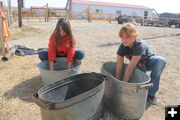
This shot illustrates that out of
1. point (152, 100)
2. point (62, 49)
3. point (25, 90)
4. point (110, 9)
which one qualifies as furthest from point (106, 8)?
point (152, 100)

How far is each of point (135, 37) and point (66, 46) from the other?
3.77ft

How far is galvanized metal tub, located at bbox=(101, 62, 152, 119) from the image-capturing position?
2135 mm

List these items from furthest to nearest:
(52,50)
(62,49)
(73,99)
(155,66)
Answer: (62,49) → (52,50) → (155,66) → (73,99)

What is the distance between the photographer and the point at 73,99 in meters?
1.78

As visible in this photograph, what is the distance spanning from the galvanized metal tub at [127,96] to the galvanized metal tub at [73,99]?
0.59 ft

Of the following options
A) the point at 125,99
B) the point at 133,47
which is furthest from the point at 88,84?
the point at 133,47

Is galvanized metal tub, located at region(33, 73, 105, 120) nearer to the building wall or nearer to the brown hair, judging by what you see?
the brown hair

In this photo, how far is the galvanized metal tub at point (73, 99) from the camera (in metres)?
1.78

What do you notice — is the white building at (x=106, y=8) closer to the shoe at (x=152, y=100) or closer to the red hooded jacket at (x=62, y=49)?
the red hooded jacket at (x=62, y=49)

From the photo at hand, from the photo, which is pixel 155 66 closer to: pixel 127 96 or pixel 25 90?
pixel 127 96

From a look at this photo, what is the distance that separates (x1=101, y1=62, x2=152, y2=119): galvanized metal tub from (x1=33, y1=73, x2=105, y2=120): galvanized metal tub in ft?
0.59

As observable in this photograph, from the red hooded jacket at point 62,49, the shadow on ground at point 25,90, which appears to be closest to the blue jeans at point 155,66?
the red hooded jacket at point 62,49

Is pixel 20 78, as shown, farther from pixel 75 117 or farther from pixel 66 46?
pixel 75 117

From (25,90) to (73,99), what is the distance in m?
1.53
